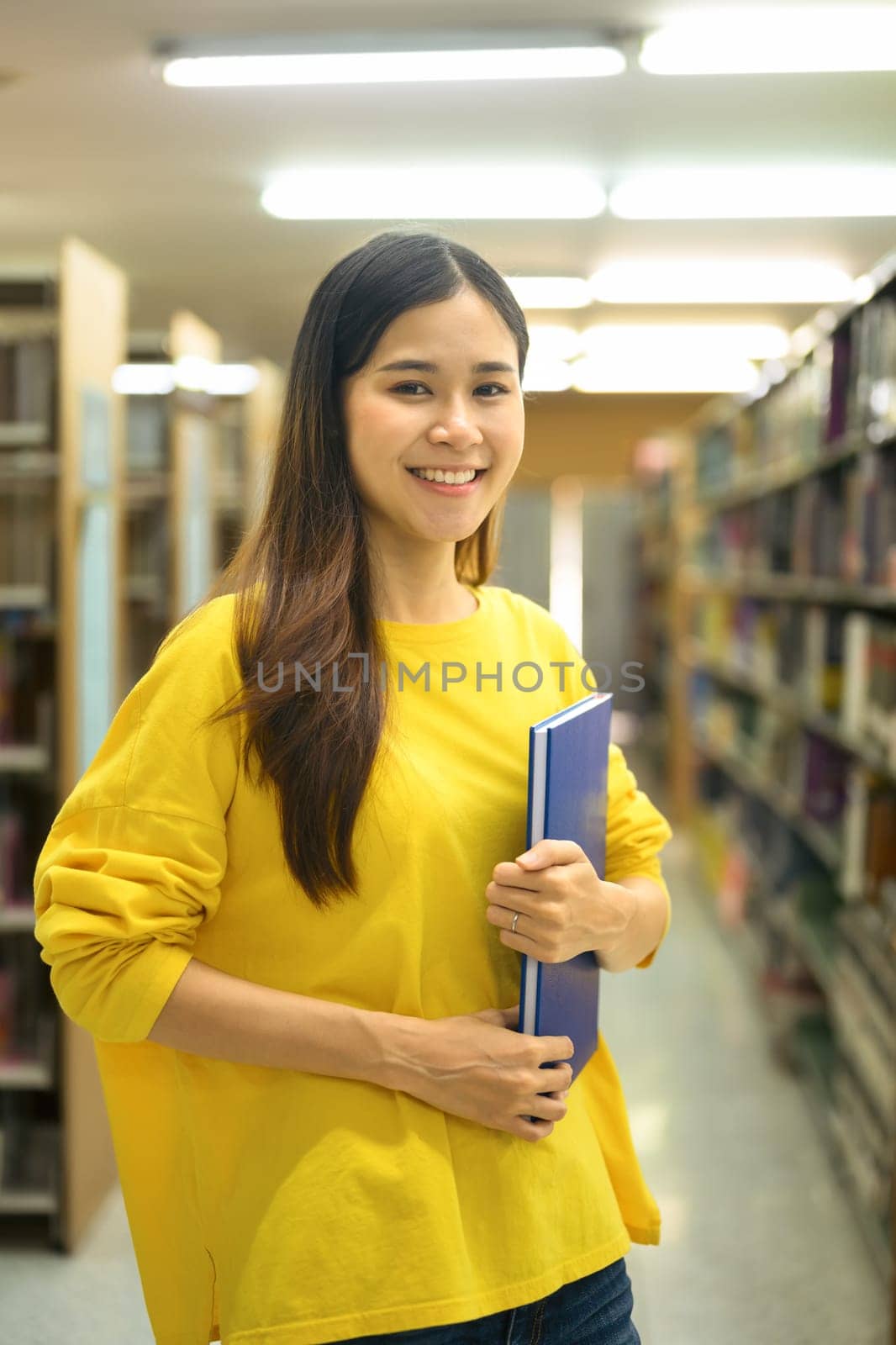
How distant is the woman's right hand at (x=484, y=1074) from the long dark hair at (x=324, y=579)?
141 mm

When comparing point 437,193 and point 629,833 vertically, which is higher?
point 437,193

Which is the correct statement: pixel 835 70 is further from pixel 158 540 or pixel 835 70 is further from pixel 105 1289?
pixel 105 1289

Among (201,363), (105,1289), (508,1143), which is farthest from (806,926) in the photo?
(508,1143)

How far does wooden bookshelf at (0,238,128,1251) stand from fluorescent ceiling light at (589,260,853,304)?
428 cm

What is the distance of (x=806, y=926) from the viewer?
3984 mm

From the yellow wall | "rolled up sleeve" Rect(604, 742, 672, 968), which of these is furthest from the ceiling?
the yellow wall

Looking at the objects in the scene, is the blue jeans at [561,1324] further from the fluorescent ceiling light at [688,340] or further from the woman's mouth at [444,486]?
the fluorescent ceiling light at [688,340]

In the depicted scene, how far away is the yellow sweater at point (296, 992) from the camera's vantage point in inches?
39.4

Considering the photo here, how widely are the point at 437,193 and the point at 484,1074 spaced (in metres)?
5.01

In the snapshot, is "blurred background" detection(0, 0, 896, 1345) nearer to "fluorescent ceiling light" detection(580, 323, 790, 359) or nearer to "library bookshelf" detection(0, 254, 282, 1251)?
"library bookshelf" detection(0, 254, 282, 1251)

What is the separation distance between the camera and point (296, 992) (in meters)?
1.05

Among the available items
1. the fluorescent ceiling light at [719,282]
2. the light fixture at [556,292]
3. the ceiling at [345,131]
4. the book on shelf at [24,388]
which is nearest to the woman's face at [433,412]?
the ceiling at [345,131]

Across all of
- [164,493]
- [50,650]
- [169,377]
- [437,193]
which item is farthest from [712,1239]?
[437,193]

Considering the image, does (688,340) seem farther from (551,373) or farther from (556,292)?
(556,292)
